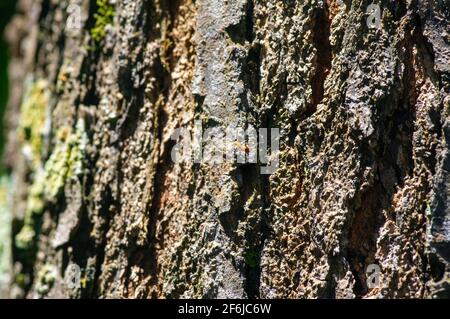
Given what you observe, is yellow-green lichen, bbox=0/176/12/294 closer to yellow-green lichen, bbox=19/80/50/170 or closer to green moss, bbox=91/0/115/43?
yellow-green lichen, bbox=19/80/50/170

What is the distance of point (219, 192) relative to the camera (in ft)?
4.57

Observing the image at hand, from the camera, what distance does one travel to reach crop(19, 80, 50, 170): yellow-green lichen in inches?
81.3

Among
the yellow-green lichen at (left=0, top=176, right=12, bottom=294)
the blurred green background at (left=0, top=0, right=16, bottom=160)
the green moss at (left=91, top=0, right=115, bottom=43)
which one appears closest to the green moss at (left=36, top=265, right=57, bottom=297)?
the yellow-green lichen at (left=0, top=176, right=12, bottom=294)

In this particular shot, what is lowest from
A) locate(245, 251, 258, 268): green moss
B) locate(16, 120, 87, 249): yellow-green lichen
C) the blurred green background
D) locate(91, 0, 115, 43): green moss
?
locate(245, 251, 258, 268): green moss

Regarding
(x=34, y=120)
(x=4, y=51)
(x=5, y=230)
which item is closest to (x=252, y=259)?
(x=34, y=120)

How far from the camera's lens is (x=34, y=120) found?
215 cm

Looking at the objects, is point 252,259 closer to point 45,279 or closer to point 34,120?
point 45,279

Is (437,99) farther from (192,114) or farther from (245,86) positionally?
(192,114)

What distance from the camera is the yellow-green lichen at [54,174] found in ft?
5.75

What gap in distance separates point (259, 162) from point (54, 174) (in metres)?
0.72

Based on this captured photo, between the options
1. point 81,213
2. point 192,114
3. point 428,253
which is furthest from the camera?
point 81,213

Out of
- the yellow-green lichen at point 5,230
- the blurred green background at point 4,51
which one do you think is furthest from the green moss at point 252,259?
the blurred green background at point 4,51
